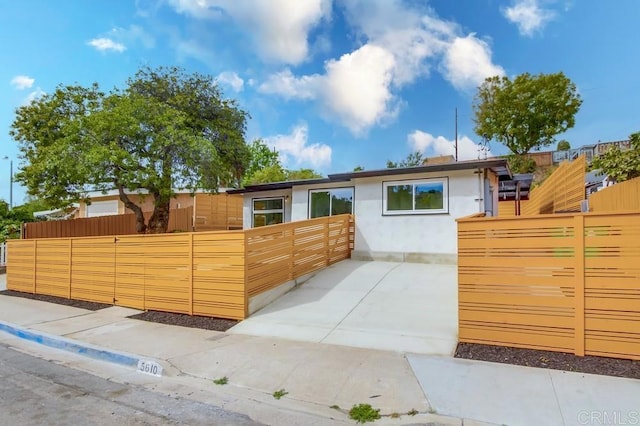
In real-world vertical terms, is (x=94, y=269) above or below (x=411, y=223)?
below

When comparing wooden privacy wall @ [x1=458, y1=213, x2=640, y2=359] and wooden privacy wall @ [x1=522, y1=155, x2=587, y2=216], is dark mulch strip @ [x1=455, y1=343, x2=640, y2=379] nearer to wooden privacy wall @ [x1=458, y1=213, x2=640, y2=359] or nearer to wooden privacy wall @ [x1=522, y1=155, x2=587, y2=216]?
wooden privacy wall @ [x1=458, y1=213, x2=640, y2=359]

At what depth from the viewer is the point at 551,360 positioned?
470 centimetres

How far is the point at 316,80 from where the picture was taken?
1978cm

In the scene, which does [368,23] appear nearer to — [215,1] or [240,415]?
[215,1]

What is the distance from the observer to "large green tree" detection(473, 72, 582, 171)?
3000cm

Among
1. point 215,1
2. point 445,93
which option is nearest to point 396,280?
point 215,1

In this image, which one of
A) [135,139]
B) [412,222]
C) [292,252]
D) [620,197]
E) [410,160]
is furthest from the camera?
[410,160]

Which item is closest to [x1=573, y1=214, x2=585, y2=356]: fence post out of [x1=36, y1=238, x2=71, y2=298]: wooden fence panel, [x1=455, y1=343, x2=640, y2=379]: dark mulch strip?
[x1=455, y1=343, x2=640, y2=379]: dark mulch strip

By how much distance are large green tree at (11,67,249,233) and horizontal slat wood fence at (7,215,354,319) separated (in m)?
2.37

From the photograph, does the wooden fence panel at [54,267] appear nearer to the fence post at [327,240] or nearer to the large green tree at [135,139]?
the large green tree at [135,139]

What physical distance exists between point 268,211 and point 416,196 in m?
6.69

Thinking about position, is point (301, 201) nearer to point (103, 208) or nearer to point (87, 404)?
point (87, 404)

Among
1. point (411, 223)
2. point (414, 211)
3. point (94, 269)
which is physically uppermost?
point (414, 211)

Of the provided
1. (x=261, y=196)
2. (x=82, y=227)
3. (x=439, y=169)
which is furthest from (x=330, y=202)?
(x=82, y=227)
